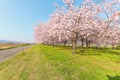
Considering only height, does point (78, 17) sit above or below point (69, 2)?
below

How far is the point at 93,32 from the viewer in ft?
108

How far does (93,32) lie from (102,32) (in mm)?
2075

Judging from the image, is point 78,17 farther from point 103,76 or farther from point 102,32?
point 103,76

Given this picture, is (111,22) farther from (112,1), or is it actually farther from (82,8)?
(82,8)

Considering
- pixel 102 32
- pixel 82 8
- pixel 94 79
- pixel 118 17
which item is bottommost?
pixel 94 79

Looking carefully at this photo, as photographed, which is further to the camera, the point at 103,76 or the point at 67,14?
the point at 67,14

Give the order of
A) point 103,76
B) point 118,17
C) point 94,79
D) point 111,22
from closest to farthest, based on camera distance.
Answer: point 94,79, point 103,76, point 118,17, point 111,22

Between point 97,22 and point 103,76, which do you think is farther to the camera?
point 97,22

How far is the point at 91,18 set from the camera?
1214 inches

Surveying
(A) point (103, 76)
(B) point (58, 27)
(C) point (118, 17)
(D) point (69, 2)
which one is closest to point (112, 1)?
(C) point (118, 17)

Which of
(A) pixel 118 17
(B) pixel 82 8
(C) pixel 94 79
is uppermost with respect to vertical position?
(B) pixel 82 8

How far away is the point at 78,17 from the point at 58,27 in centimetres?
455

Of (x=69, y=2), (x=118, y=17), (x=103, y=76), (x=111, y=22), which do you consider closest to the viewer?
(x=103, y=76)

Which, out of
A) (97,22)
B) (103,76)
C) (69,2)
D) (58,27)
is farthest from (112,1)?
(103,76)
